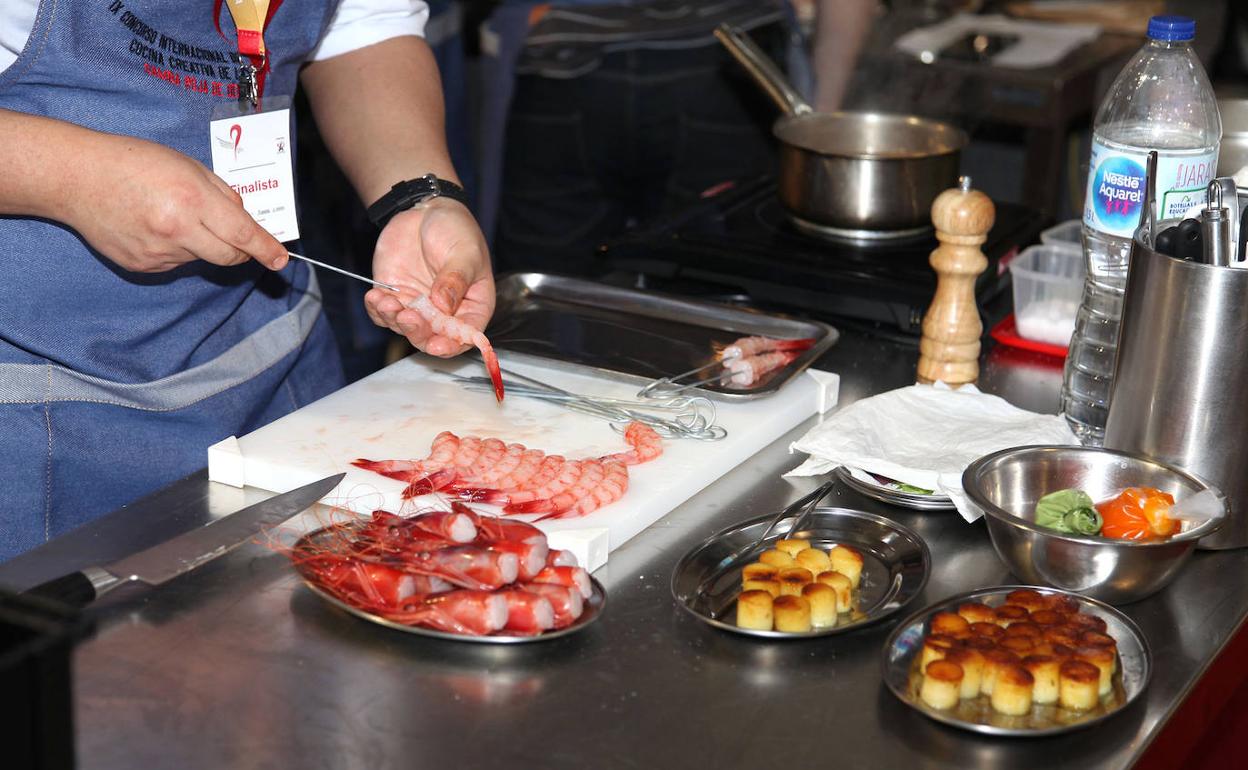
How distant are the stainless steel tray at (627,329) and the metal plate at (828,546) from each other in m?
0.27

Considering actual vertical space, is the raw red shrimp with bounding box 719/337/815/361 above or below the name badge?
below

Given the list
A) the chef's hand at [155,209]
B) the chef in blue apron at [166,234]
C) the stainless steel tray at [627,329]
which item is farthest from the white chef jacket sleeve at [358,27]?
the chef's hand at [155,209]

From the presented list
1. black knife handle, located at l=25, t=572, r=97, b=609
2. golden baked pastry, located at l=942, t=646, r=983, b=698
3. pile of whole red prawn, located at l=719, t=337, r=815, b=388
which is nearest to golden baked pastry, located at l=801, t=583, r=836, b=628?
golden baked pastry, located at l=942, t=646, r=983, b=698

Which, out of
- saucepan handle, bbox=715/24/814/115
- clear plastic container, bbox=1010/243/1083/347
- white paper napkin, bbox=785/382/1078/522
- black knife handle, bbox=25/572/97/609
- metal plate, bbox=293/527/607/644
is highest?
saucepan handle, bbox=715/24/814/115

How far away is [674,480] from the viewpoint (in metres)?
1.36

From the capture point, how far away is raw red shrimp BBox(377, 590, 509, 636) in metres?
1.08

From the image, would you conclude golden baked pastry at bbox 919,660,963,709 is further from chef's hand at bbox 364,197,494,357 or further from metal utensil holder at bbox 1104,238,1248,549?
chef's hand at bbox 364,197,494,357

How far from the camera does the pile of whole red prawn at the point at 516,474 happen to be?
1294mm

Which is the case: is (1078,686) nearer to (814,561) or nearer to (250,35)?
(814,561)

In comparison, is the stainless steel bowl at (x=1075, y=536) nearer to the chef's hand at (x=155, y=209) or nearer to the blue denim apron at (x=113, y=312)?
the chef's hand at (x=155, y=209)

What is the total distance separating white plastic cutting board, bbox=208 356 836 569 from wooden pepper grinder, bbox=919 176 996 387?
0.16 m

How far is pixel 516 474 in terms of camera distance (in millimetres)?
1340

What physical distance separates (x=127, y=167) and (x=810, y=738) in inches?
33.6

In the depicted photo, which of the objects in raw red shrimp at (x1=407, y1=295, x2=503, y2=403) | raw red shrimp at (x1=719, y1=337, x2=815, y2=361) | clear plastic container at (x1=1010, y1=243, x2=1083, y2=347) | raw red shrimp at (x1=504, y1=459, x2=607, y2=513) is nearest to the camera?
raw red shrimp at (x1=504, y1=459, x2=607, y2=513)
